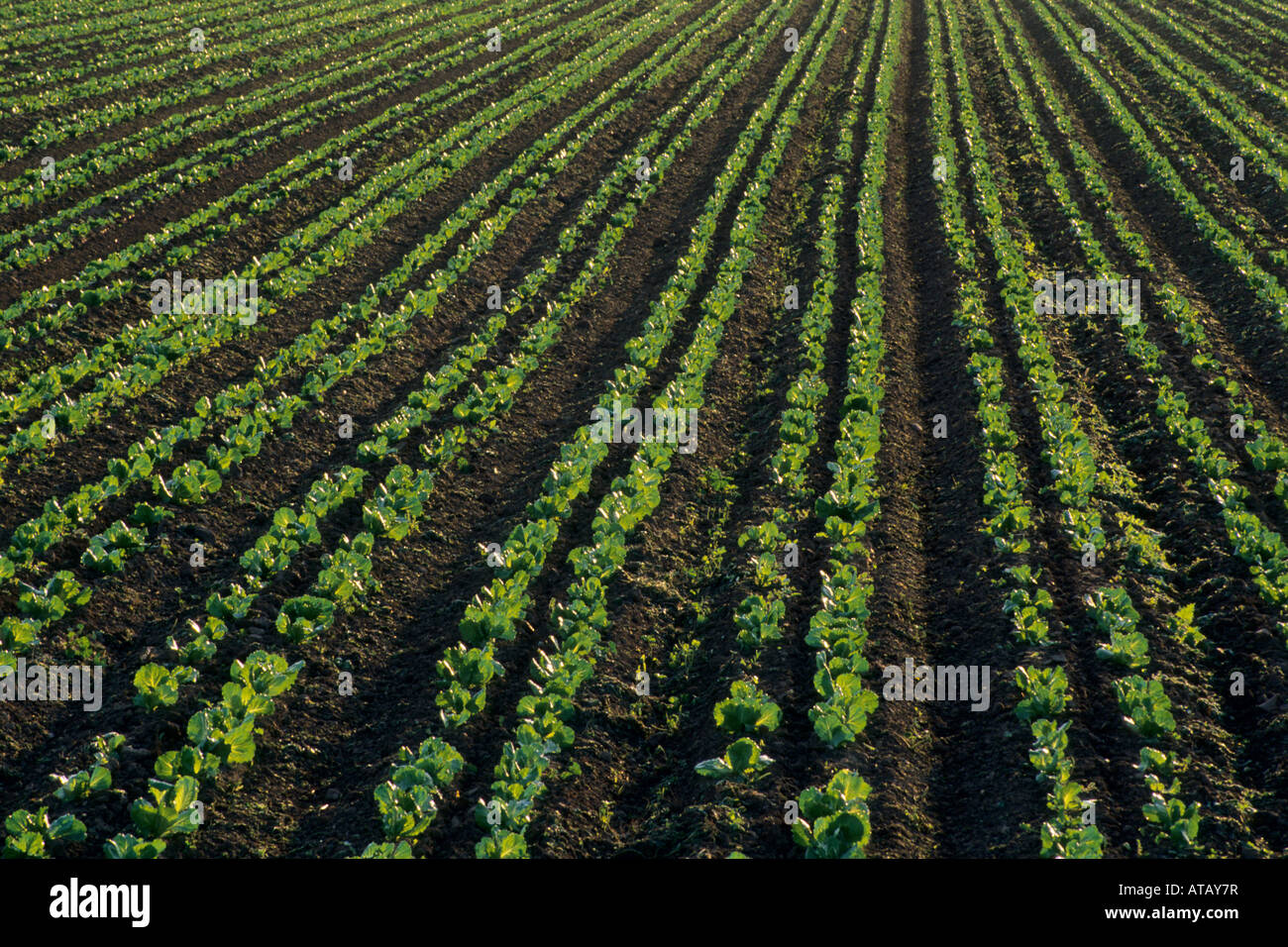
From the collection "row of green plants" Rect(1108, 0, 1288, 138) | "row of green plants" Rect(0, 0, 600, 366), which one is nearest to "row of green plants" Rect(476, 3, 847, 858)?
"row of green plants" Rect(0, 0, 600, 366)

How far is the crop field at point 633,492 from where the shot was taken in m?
5.58

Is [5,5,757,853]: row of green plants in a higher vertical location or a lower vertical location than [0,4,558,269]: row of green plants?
lower

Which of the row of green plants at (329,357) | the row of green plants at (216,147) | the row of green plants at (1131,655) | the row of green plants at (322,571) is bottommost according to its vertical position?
the row of green plants at (1131,655)

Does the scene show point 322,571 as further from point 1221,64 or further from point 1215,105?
point 1221,64

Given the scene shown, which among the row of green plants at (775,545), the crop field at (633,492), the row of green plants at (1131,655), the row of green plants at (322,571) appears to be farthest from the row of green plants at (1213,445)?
the row of green plants at (322,571)

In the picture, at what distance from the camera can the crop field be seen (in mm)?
5582

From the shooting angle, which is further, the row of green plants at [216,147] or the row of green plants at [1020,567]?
the row of green plants at [216,147]

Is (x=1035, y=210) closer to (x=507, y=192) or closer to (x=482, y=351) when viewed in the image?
(x=507, y=192)

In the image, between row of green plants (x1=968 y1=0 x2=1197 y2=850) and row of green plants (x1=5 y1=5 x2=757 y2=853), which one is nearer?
row of green plants (x1=968 y1=0 x2=1197 y2=850)

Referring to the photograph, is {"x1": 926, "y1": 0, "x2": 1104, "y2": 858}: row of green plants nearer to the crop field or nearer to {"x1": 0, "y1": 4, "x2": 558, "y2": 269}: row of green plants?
the crop field

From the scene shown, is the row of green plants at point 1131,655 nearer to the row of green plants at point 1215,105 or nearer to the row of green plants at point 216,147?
the row of green plants at point 1215,105

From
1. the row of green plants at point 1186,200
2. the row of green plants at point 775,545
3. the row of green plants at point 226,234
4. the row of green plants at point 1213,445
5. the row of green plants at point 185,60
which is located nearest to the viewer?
the row of green plants at point 775,545

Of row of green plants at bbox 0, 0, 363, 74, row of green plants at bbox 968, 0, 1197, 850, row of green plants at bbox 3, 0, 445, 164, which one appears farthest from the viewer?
row of green plants at bbox 0, 0, 363, 74

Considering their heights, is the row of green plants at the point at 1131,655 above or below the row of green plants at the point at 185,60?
below
